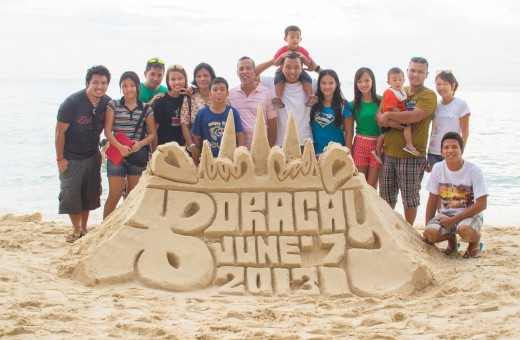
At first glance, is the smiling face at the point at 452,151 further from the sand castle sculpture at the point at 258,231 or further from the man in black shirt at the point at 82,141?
the man in black shirt at the point at 82,141

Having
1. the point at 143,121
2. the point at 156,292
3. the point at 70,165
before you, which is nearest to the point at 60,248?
the point at 70,165

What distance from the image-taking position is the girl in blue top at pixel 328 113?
16.5 feet

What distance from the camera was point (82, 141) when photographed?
510cm

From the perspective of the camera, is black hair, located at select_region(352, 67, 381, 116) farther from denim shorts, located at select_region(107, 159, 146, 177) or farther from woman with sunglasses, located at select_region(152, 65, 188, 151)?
denim shorts, located at select_region(107, 159, 146, 177)

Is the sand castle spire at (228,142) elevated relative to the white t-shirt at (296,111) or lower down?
lower down

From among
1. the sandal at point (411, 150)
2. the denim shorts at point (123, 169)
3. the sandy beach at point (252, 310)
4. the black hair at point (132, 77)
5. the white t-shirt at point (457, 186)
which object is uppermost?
the black hair at point (132, 77)

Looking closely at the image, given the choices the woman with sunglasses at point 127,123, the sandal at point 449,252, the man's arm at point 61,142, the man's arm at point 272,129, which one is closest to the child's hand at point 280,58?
the man's arm at point 272,129

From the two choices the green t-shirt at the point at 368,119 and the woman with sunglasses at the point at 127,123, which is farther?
the green t-shirt at the point at 368,119

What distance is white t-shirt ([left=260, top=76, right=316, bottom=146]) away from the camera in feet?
16.7

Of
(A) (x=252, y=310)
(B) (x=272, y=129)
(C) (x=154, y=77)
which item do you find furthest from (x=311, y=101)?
(A) (x=252, y=310)

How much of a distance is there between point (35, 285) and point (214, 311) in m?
1.18

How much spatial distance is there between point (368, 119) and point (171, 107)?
1.63 meters

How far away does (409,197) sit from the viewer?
17.1 ft

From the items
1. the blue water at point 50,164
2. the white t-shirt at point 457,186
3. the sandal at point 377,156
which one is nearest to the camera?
the white t-shirt at point 457,186
